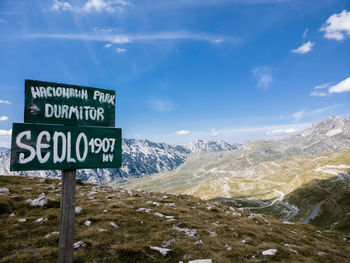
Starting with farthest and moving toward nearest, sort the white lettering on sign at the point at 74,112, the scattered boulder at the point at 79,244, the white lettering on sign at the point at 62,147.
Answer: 1. the scattered boulder at the point at 79,244
2. the white lettering on sign at the point at 74,112
3. the white lettering on sign at the point at 62,147

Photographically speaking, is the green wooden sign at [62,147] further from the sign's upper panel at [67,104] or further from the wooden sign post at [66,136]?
the sign's upper panel at [67,104]

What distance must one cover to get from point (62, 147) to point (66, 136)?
0.37m

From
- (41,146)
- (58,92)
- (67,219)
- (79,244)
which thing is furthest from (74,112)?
A: (79,244)

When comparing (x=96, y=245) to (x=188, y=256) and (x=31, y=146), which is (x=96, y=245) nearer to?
(x=188, y=256)

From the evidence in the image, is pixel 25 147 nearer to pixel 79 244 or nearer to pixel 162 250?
pixel 79 244

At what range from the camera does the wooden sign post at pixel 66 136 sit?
18.7 feet

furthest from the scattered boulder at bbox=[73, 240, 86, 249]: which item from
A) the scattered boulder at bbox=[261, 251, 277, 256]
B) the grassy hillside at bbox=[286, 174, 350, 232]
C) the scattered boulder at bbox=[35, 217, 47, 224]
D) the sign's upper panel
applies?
the grassy hillside at bbox=[286, 174, 350, 232]

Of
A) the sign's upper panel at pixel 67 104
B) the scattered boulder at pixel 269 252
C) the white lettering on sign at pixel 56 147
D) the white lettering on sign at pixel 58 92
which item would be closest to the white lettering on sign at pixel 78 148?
the white lettering on sign at pixel 56 147

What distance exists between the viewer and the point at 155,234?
1180 centimetres

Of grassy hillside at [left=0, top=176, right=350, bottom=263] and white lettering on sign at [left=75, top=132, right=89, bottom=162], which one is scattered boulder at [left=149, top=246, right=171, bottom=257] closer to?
grassy hillside at [left=0, top=176, right=350, bottom=263]

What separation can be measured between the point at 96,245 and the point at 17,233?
4.90 m

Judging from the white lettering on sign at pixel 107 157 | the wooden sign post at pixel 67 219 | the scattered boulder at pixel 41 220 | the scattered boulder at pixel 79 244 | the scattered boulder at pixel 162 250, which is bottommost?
the scattered boulder at pixel 162 250

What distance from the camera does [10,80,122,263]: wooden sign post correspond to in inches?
224

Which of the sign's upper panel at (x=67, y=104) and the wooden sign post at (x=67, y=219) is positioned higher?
the sign's upper panel at (x=67, y=104)
